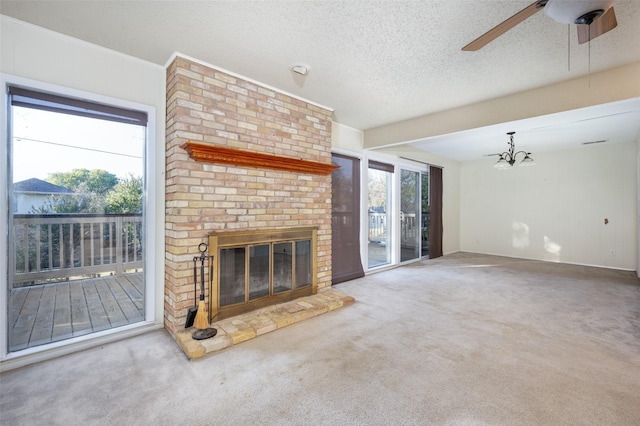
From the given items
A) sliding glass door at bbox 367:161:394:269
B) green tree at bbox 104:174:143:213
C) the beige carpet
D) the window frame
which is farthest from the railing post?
sliding glass door at bbox 367:161:394:269

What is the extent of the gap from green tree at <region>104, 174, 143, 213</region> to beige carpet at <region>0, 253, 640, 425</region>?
1185 mm

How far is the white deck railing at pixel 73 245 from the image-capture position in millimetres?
2246

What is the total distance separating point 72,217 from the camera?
2482 mm

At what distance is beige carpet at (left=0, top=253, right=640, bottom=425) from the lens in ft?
5.35

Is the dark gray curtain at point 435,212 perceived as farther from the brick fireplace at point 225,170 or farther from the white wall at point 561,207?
the brick fireplace at point 225,170

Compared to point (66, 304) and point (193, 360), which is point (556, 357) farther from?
point (66, 304)

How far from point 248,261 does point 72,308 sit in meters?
1.63

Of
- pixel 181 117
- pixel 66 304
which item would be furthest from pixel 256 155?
pixel 66 304

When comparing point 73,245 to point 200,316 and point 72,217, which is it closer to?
point 72,217

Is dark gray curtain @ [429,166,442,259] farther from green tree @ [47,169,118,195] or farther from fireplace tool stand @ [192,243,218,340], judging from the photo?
green tree @ [47,169,118,195]

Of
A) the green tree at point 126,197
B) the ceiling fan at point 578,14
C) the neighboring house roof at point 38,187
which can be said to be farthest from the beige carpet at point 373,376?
the ceiling fan at point 578,14

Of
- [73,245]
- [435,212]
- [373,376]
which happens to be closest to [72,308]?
[73,245]

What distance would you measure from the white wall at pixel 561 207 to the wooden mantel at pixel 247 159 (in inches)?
214

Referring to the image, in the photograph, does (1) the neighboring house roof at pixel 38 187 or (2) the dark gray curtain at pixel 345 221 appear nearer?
(1) the neighboring house roof at pixel 38 187
